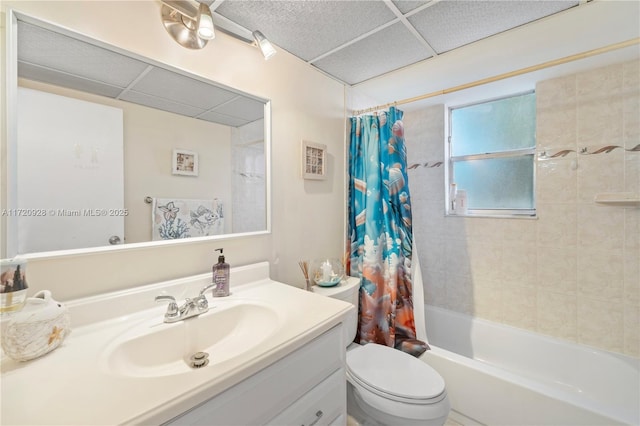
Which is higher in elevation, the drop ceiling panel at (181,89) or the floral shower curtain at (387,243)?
the drop ceiling panel at (181,89)

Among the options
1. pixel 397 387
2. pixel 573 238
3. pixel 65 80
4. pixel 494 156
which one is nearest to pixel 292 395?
pixel 397 387

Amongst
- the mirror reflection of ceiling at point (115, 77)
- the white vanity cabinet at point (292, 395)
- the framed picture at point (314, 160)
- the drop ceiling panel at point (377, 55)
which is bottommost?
the white vanity cabinet at point (292, 395)

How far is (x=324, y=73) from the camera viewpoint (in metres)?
1.78

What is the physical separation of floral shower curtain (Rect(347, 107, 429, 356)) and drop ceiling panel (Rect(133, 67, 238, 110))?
1013 mm

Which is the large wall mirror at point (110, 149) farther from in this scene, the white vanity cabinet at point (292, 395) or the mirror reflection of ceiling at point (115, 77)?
the white vanity cabinet at point (292, 395)

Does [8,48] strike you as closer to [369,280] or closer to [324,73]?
[324,73]

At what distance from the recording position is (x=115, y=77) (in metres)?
0.95

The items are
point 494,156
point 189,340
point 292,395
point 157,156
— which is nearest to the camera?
point 292,395

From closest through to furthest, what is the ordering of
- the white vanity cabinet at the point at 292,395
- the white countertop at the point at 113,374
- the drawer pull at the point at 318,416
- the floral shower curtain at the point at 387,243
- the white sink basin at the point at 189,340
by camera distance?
the white countertop at the point at 113,374 < the white vanity cabinet at the point at 292,395 < the white sink basin at the point at 189,340 < the drawer pull at the point at 318,416 < the floral shower curtain at the point at 387,243

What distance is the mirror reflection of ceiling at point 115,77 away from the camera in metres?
0.81

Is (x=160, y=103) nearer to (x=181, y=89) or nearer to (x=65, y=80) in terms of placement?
(x=181, y=89)

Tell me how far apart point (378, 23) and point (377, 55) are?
28 centimetres

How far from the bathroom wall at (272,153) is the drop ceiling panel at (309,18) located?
0.37 feet

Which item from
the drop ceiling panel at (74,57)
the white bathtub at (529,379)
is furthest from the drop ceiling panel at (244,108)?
the white bathtub at (529,379)
